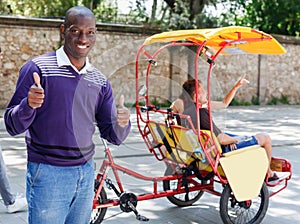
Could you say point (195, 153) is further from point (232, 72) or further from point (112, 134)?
point (232, 72)

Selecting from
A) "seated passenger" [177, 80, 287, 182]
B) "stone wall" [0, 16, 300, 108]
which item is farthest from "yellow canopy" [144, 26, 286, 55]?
"seated passenger" [177, 80, 287, 182]

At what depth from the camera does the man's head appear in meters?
2.43

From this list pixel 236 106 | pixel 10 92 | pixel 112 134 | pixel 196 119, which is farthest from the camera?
pixel 236 106

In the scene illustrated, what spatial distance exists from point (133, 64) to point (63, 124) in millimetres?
1527

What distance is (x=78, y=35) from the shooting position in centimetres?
243

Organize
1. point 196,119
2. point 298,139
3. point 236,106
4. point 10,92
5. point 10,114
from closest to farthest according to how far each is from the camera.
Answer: point 10,114, point 196,119, point 298,139, point 10,92, point 236,106

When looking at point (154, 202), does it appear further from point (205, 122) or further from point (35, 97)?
point (35, 97)

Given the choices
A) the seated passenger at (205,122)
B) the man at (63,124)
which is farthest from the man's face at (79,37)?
the seated passenger at (205,122)

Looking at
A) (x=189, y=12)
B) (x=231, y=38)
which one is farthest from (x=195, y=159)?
(x=189, y=12)

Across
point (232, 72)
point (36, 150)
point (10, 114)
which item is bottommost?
point (232, 72)

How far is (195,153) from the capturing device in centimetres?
449

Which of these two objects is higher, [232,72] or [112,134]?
[112,134]

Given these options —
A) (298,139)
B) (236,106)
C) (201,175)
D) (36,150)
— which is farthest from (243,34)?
(236,106)

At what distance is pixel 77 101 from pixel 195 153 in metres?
2.26
